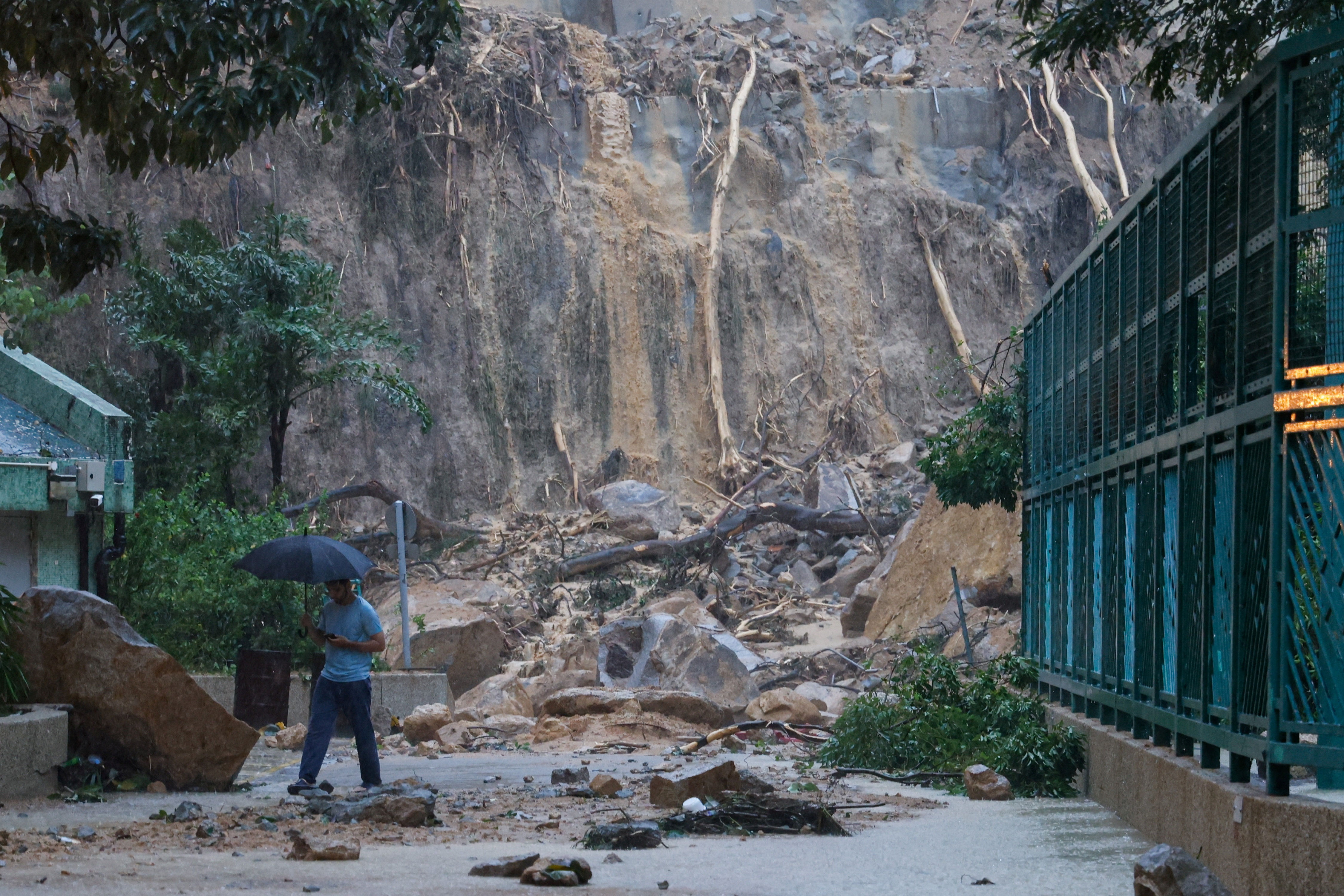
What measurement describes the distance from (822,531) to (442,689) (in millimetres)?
12808

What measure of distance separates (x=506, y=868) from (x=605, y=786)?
3437 mm

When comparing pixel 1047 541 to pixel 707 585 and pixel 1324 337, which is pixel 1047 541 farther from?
pixel 707 585

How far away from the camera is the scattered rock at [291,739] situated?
Answer: 13414mm

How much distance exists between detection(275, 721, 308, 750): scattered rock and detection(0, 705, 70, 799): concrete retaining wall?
4689 mm

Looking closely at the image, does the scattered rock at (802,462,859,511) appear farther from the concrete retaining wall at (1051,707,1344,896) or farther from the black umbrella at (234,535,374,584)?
the concrete retaining wall at (1051,707,1344,896)

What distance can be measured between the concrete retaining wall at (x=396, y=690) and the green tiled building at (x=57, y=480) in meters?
2.00

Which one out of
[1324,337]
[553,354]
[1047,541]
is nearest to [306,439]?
[553,354]

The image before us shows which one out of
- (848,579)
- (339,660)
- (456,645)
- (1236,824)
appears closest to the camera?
(1236,824)

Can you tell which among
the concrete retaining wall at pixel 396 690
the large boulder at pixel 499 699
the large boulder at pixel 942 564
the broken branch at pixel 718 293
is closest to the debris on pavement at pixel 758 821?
the large boulder at pixel 499 699

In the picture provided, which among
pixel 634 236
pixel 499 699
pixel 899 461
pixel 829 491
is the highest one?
pixel 634 236

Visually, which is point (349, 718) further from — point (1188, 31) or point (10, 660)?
point (1188, 31)

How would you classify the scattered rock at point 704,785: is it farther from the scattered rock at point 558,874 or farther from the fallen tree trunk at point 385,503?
the fallen tree trunk at point 385,503

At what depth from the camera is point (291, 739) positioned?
1352cm

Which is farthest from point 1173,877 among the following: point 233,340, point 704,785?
point 233,340
